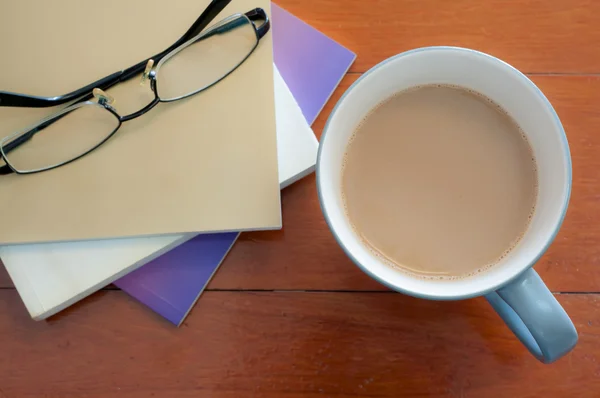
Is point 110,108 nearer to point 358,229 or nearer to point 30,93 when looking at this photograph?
point 30,93

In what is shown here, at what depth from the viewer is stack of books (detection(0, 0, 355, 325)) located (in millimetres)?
489

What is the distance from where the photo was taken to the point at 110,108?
49 cm

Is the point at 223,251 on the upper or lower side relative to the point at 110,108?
lower

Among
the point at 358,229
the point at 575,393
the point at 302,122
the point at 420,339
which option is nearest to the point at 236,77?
the point at 302,122

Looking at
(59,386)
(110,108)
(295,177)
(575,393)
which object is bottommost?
(575,393)

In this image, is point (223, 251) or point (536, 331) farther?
point (223, 251)

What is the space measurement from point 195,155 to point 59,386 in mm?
276

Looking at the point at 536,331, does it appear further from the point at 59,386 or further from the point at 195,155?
the point at 59,386

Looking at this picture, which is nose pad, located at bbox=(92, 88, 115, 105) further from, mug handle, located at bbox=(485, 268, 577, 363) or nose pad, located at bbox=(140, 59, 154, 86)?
mug handle, located at bbox=(485, 268, 577, 363)

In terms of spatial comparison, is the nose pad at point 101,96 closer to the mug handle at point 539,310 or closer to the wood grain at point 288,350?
the wood grain at point 288,350

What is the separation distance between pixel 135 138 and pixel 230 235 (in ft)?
0.44

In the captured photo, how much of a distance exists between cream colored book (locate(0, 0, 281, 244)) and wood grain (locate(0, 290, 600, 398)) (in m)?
0.09

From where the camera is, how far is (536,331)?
398 millimetres

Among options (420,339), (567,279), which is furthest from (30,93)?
(567,279)
